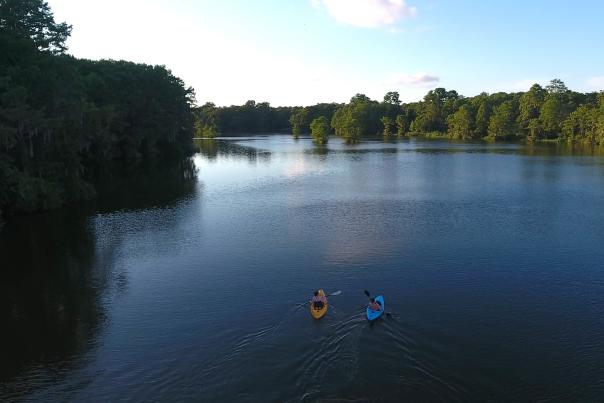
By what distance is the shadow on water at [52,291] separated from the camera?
1677 cm

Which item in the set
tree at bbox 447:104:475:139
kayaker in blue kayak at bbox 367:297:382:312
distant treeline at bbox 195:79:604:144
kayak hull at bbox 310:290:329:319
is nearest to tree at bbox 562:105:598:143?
distant treeline at bbox 195:79:604:144

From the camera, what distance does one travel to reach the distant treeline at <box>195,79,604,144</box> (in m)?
115

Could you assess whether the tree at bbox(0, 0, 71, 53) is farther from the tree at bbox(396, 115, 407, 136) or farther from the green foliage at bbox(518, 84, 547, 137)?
the tree at bbox(396, 115, 407, 136)

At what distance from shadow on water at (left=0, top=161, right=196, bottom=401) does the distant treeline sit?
255 ft

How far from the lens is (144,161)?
78812 mm

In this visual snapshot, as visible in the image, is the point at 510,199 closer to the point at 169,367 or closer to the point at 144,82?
the point at 169,367

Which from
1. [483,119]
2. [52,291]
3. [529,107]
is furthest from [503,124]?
[52,291]

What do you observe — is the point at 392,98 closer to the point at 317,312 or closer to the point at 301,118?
the point at 301,118

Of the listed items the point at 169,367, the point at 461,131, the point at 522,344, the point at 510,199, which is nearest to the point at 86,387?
the point at 169,367

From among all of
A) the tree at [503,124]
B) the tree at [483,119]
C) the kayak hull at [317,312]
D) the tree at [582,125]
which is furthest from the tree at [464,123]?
the kayak hull at [317,312]

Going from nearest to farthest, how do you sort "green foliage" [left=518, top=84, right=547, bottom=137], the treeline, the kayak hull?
1. the kayak hull
2. the treeline
3. "green foliage" [left=518, top=84, right=547, bottom=137]

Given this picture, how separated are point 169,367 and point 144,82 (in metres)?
71.4

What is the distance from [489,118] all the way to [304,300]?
128 m

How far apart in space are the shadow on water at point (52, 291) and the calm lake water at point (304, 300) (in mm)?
95
